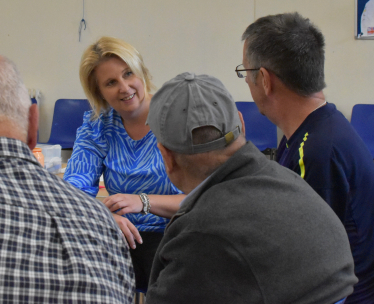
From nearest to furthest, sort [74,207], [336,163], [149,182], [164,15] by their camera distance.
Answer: [74,207], [336,163], [149,182], [164,15]

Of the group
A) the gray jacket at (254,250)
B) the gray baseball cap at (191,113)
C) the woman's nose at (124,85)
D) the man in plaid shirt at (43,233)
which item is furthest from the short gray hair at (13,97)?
the woman's nose at (124,85)

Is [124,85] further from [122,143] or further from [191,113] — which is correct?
[191,113]

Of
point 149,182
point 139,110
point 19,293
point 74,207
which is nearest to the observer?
point 19,293

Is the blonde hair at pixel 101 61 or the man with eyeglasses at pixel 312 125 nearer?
the man with eyeglasses at pixel 312 125

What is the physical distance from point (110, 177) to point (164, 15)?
300 cm

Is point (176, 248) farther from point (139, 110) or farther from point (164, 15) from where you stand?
point (164, 15)

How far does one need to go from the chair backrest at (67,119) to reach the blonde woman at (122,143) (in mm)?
2391

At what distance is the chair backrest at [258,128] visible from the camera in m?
3.91

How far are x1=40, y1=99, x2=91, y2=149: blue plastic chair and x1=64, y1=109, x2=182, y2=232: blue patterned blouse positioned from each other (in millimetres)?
2429

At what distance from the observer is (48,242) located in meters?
0.74

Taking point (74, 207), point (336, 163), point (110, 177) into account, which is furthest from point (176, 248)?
point (110, 177)

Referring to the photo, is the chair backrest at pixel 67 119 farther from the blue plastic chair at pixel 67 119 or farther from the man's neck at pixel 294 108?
the man's neck at pixel 294 108

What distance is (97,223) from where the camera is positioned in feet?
2.77

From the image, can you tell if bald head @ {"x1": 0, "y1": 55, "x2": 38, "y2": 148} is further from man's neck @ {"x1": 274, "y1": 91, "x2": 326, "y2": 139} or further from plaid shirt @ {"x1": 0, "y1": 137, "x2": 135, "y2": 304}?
man's neck @ {"x1": 274, "y1": 91, "x2": 326, "y2": 139}
